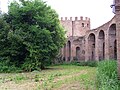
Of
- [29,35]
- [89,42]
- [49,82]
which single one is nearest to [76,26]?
[89,42]

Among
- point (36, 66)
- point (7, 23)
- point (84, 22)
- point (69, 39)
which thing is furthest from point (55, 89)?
point (84, 22)

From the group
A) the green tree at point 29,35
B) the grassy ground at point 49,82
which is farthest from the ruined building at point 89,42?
the grassy ground at point 49,82

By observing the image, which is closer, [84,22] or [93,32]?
[93,32]

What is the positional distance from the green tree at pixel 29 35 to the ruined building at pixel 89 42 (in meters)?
7.66

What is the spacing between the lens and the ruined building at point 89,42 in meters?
35.2

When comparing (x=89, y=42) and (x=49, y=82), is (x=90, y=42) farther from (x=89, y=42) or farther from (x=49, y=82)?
(x=49, y=82)

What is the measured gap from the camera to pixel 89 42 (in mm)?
43969

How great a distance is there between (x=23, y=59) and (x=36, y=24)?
11.6 ft

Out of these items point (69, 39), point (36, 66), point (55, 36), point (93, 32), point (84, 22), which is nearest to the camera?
point (36, 66)

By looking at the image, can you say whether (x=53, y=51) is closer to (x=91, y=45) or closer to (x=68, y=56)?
Result: (x=91, y=45)

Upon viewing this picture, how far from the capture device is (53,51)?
29.7m

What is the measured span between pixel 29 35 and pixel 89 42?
18025mm

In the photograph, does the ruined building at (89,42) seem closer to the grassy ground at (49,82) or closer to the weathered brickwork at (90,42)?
the weathered brickwork at (90,42)

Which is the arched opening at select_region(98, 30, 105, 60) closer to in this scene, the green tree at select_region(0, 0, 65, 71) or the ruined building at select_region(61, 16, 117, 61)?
the ruined building at select_region(61, 16, 117, 61)
